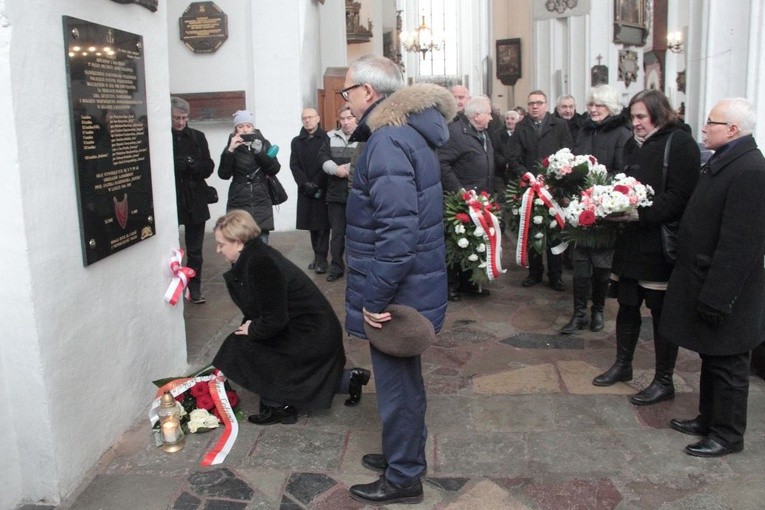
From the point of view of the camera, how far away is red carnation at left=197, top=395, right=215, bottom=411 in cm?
437

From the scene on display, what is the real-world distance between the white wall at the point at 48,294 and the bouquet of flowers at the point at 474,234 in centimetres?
317

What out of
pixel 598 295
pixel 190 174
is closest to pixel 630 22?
pixel 598 295

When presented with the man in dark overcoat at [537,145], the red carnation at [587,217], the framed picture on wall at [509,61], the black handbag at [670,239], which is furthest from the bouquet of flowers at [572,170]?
the framed picture on wall at [509,61]

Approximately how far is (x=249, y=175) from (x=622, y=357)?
3.92 m

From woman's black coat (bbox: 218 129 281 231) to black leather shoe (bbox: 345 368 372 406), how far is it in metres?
2.99

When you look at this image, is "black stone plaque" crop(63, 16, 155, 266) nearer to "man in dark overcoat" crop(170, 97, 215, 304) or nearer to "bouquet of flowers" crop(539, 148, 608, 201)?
"man in dark overcoat" crop(170, 97, 215, 304)

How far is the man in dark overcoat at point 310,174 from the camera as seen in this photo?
7.96 metres

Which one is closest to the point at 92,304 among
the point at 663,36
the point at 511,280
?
the point at 511,280

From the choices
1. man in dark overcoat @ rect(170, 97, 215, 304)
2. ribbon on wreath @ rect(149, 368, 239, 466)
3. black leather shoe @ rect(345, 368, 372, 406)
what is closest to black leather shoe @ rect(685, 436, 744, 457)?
black leather shoe @ rect(345, 368, 372, 406)

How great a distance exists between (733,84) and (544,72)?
41.0 feet

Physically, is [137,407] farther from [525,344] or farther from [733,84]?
[733,84]

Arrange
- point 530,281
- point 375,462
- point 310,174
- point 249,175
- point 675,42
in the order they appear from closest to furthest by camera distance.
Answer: point 375,462
point 249,175
point 530,281
point 310,174
point 675,42

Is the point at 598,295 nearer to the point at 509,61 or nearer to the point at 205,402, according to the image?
the point at 205,402

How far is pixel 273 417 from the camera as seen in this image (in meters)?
4.35
